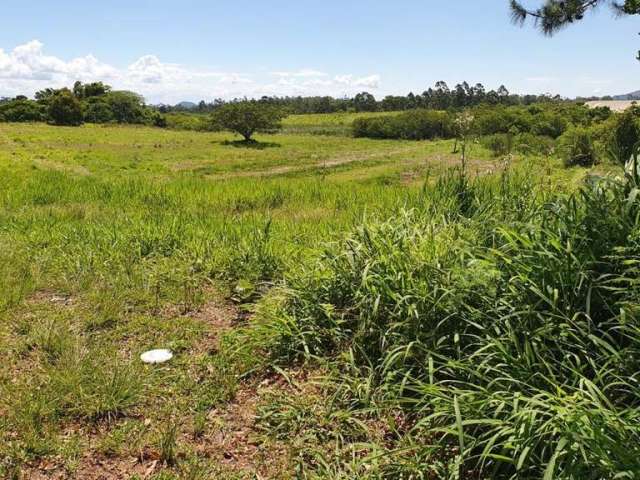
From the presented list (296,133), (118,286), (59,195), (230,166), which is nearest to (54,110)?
(296,133)

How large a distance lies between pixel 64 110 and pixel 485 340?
232 feet

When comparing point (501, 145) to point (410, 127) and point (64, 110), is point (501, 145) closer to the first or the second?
point (410, 127)

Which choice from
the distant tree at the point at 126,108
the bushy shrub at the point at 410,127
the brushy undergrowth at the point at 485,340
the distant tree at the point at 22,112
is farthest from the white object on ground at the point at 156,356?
the distant tree at the point at 126,108

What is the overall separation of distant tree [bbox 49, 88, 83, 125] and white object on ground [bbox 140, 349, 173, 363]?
224 feet

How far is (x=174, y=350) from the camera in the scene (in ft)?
10.3

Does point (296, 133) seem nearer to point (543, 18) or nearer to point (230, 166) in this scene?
point (230, 166)

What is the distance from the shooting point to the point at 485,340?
225 centimetres

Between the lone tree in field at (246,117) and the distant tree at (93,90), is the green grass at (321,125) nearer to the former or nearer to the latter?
the lone tree in field at (246,117)

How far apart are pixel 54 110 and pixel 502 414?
7150 centimetres

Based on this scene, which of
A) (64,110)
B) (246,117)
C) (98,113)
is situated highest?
(64,110)

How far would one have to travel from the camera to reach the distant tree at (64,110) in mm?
62562

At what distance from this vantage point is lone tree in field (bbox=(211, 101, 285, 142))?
50844mm

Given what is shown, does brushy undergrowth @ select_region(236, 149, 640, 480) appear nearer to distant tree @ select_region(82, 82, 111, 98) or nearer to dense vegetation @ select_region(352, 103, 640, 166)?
dense vegetation @ select_region(352, 103, 640, 166)

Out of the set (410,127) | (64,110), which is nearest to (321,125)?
(410,127)
